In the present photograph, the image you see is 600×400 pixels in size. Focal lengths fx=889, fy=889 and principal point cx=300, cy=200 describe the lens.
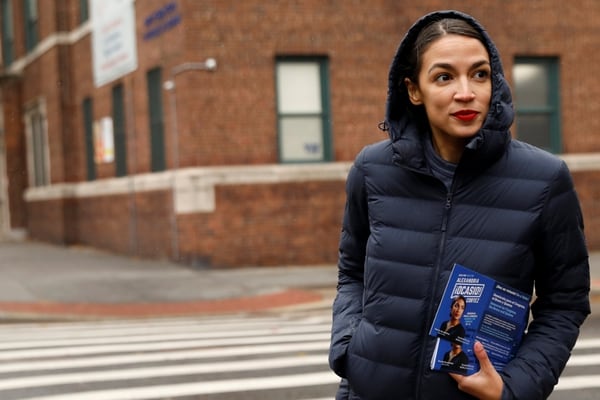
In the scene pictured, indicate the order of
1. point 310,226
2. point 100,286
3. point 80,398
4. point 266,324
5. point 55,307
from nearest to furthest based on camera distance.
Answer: point 80,398 < point 266,324 < point 55,307 < point 100,286 < point 310,226

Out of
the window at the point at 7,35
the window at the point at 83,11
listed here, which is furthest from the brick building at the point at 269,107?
the window at the point at 7,35

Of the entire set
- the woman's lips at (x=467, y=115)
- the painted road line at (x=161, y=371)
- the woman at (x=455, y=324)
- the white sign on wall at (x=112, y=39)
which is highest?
the white sign on wall at (x=112, y=39)

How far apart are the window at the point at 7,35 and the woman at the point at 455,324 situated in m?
29.3

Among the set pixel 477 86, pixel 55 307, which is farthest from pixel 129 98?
pixel 477 86

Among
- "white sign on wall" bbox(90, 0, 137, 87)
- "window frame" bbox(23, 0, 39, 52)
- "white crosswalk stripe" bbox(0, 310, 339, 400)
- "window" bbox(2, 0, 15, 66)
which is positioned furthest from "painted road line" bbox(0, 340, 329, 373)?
"window" bbox(2, 0, 15, 66)

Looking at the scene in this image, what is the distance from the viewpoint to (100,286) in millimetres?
15242

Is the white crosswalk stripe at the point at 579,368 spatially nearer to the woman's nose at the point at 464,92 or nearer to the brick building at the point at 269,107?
the woman's nose at the point at 464,92

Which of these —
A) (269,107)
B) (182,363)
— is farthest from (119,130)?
(182,363)

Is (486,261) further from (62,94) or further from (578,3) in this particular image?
(62,94)

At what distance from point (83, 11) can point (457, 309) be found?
2263 cm

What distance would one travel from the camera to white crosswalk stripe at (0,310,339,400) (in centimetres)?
698

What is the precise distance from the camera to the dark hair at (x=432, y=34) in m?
2.56

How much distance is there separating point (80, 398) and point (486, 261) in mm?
4983

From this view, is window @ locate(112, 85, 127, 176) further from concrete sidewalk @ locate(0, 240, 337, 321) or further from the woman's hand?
the woman's hand
